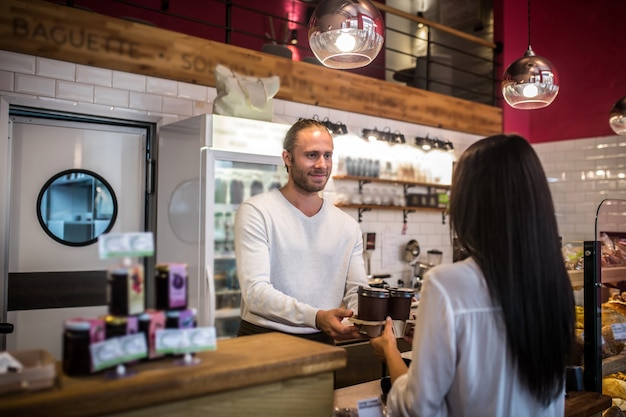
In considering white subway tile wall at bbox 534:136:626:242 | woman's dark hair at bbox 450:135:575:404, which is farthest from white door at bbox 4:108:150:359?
white subway tile wall at bbox 534:136:626:242

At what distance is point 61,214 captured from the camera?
12.6ft

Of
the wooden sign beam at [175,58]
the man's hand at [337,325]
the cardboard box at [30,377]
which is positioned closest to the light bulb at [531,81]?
the man's hand at [337,325]

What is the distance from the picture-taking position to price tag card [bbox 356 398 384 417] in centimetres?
171

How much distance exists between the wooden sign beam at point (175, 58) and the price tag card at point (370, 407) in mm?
3000

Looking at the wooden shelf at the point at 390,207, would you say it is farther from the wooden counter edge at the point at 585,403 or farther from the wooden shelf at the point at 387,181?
the wooden counter edge at the point at 585,403

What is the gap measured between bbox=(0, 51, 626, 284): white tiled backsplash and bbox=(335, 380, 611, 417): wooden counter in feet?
8.79

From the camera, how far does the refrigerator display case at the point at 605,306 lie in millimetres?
2543

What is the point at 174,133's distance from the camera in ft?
12.8

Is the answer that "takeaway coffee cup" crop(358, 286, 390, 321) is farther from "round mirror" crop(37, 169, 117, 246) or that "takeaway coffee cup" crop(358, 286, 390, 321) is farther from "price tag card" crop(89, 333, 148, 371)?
"round mirror" crop(37, 169, 117, 246)

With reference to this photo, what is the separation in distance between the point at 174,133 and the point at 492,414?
3.00 metres

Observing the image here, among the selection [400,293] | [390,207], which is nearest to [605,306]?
[400,293]

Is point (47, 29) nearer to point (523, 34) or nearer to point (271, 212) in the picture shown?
point (271, 212)

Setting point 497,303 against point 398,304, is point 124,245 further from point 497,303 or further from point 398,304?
point 398,304

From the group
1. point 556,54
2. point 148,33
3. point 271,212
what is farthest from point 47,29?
point 556,54
